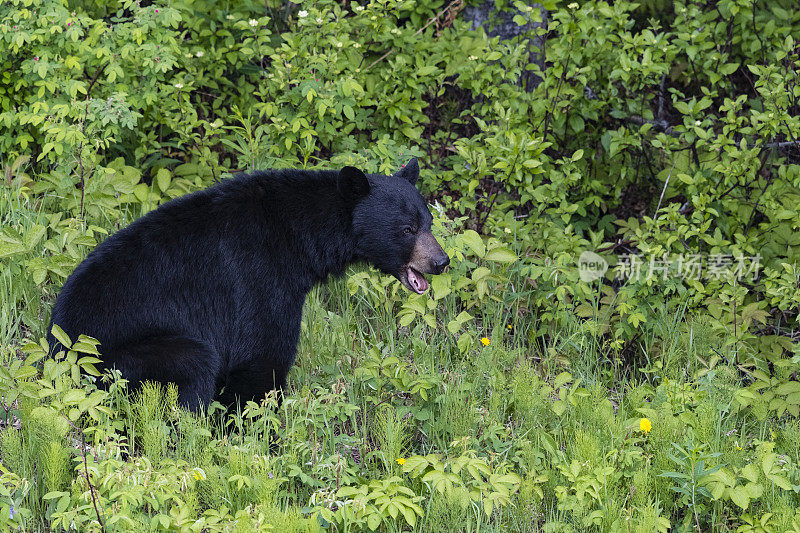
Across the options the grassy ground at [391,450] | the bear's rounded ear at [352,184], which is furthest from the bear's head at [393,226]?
the grassy ground at [391,450]

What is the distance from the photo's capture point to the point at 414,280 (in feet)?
14.4

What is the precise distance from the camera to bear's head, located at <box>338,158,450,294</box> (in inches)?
166

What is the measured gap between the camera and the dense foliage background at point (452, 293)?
328 cm

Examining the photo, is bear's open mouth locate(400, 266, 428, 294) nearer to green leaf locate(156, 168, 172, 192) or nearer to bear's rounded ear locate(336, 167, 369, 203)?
bear's rounded ear locate(336, 167, 369, 203)

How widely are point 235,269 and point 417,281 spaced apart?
98 centimetres

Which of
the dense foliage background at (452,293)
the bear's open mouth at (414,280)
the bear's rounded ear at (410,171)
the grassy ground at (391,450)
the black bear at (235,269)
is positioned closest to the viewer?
the grassy ground at (391,450)

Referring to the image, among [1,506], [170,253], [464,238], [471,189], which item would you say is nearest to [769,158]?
[471,189]

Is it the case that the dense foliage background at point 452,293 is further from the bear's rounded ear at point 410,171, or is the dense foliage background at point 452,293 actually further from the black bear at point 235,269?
the bear's rounded ear at point 410,171

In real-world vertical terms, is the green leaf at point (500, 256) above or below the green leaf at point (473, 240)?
below

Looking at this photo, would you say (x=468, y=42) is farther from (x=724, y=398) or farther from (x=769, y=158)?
(x=724, y=398)

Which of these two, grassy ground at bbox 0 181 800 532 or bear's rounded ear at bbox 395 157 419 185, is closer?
grassy ground at bbox 0 181 800 532

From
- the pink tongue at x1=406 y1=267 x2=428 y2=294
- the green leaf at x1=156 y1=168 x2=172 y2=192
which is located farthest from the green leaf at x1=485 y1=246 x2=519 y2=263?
the green leaf at x1=156 y1=168 x2=172 y2=192

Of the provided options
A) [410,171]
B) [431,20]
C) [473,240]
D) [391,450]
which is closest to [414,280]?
[473,240]

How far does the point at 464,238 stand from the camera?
4070mm
